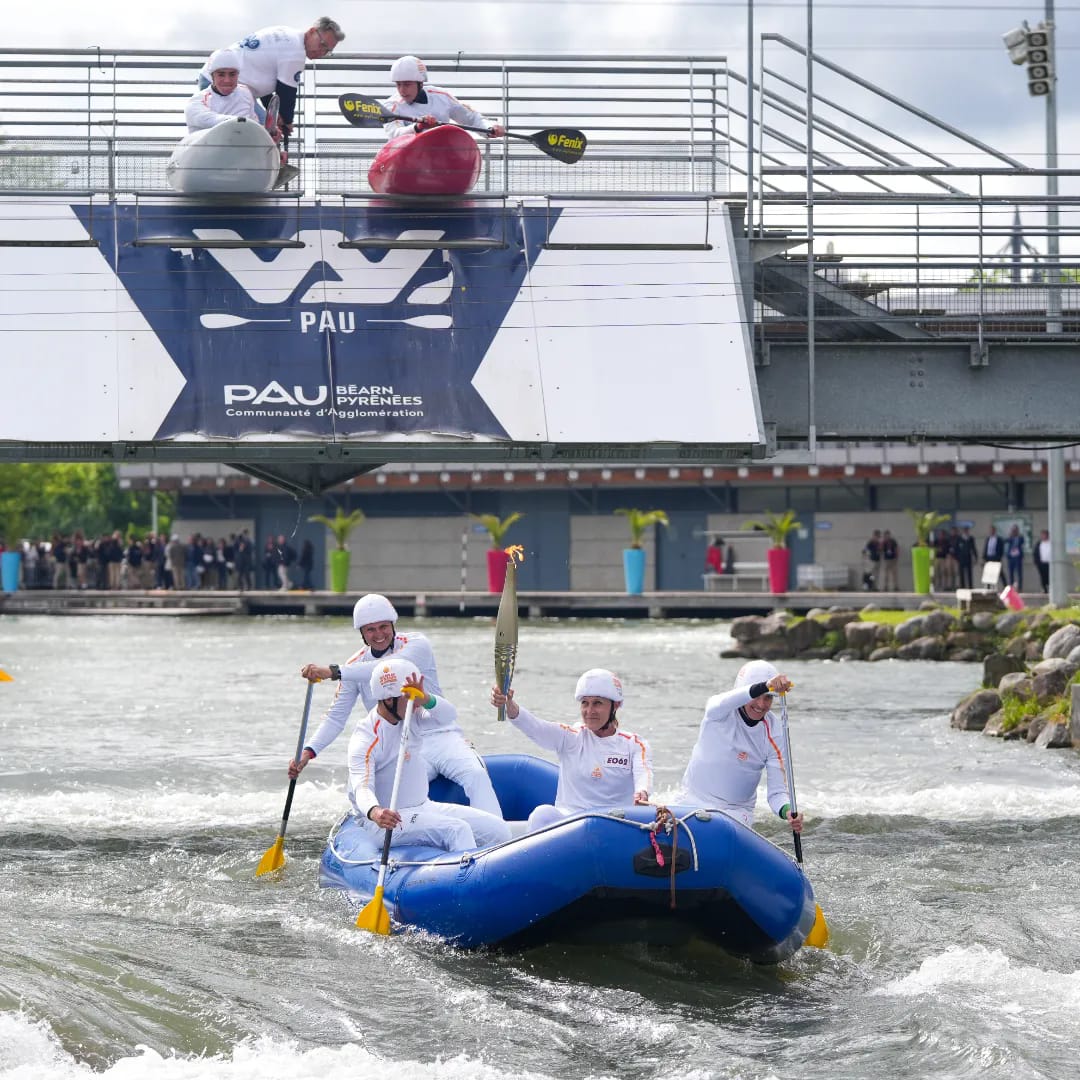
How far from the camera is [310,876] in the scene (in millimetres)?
13492

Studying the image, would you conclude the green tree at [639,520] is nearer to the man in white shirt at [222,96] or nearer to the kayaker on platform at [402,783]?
the man in white shirt at [222,96]

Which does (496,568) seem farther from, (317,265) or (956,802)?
(317,265)

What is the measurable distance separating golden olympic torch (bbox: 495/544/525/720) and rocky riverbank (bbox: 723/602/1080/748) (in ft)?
30.4

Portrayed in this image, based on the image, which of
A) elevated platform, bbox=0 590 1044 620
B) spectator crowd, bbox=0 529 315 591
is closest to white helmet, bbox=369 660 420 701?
elevated platform, bbox=0 590 1044 620

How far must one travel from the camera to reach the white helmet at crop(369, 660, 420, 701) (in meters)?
11.5

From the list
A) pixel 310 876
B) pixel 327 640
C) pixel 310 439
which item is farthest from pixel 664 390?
pixel 327 640

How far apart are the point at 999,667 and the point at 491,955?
14622 mm

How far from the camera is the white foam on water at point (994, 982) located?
996cm

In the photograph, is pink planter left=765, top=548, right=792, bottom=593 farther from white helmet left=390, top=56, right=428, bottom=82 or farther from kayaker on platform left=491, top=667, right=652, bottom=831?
kayaker on platform left=491, top=667, right=652, bottom=831

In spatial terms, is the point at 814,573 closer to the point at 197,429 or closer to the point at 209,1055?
the point at 197,429

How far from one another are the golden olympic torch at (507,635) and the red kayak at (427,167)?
510 cm

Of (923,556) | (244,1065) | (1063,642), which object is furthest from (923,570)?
(244,1065)

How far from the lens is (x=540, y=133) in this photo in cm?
1722

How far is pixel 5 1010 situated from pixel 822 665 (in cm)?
2362
